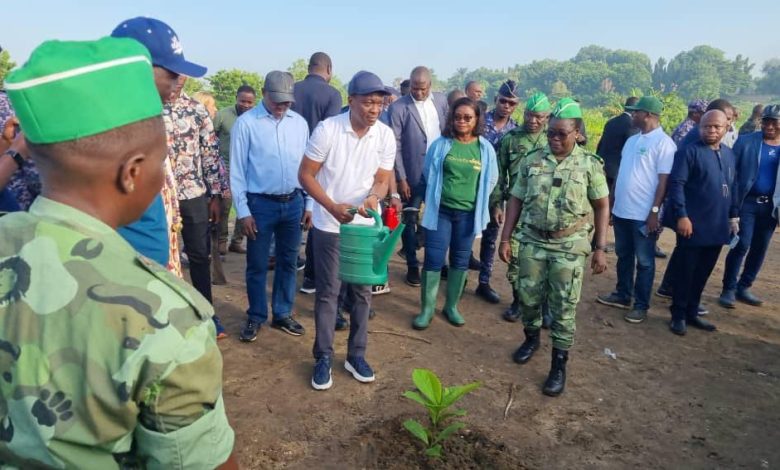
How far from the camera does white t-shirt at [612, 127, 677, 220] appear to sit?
16.3ft

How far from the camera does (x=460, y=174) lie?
4.64 m

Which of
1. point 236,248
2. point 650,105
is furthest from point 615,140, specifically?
point 236,248

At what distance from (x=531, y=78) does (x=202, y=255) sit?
130 m

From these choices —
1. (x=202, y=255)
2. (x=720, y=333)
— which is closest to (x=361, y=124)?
(x=202, y=255)

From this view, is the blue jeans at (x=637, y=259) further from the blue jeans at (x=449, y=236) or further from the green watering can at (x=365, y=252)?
the green watering can at (x=365, y=252)

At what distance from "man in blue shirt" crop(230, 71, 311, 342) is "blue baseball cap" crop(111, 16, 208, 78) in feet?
5.24

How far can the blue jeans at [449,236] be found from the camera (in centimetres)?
475

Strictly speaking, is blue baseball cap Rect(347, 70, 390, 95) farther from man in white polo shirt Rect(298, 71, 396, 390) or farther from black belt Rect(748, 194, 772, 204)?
black belt Rect(748, 194, 772, 204)

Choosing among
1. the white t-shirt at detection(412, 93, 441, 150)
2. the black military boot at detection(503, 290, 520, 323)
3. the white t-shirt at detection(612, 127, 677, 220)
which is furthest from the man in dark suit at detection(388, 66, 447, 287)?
the white t-shirt at detection(612, 127, 677, 220)

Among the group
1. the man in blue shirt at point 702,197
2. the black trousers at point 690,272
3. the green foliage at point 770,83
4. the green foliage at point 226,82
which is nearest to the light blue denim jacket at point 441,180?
the man in blue shirt at point 702,197

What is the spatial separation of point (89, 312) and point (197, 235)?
122 inches

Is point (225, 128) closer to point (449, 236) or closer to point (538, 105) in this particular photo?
point (449, 236)

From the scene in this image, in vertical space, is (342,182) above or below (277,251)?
above

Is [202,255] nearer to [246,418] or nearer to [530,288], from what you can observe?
[246,418]
